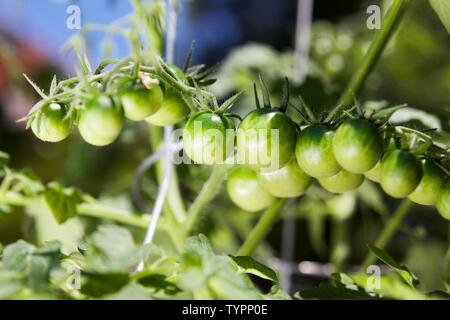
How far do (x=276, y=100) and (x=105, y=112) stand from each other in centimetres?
55

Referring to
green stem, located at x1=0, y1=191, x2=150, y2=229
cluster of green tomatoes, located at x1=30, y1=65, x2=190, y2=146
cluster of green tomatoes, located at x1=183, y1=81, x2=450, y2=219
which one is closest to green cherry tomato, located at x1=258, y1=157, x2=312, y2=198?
cluster of green tomatoes, located at x1=183, y1=81, x2=450, y2=219

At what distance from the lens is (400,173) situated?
304 millimetres

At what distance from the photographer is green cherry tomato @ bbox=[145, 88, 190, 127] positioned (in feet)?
1.09

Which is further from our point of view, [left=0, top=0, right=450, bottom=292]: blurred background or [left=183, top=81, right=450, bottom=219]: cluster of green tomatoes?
[left=0, top=0, right=450, bottom=292]: blurred background

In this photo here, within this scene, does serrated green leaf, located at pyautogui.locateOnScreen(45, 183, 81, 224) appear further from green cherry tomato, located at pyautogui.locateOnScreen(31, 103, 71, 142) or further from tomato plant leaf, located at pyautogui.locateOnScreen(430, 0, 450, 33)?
tomato plant leaf, located at pyautogui.locateOnScreen(430, 0, 450, 33)

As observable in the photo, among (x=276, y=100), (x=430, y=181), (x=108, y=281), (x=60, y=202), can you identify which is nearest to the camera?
(x=108, y=281)

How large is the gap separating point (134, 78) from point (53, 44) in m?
0.97

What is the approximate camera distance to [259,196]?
0.39m

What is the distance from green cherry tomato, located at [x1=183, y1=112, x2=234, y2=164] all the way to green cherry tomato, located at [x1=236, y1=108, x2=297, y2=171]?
11mm
